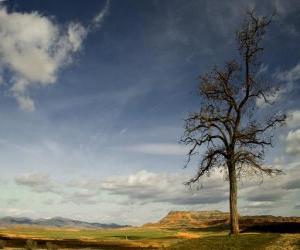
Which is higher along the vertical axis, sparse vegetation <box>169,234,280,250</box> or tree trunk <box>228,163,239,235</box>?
tree trunk <box>228,163,239,235</box>

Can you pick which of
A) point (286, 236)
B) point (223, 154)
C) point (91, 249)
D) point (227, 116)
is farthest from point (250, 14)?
point (91, 249)

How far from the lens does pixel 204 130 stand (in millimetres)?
33219

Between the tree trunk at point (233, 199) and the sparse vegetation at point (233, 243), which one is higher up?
the tree trunk at point (233, 199)

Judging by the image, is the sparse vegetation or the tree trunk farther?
the tree trunk

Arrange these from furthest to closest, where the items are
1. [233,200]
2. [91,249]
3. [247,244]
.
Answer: [91,249], [233,200], [247,244]

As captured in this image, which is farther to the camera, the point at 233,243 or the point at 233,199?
the point at 233,199

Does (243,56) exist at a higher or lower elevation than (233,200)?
higher

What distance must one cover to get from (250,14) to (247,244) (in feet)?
60.3

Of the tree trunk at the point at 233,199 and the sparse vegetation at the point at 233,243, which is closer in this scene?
the sparse vegetation at the point at 233,243

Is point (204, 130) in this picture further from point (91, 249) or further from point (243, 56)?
point (91, 249)

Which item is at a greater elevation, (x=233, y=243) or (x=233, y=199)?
(x=233, y=199)

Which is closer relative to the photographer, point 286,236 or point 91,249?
point 286,236

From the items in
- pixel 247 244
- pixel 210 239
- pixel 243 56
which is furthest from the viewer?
pixel 243 56

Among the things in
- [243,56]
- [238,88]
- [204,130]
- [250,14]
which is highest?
[250,14]
